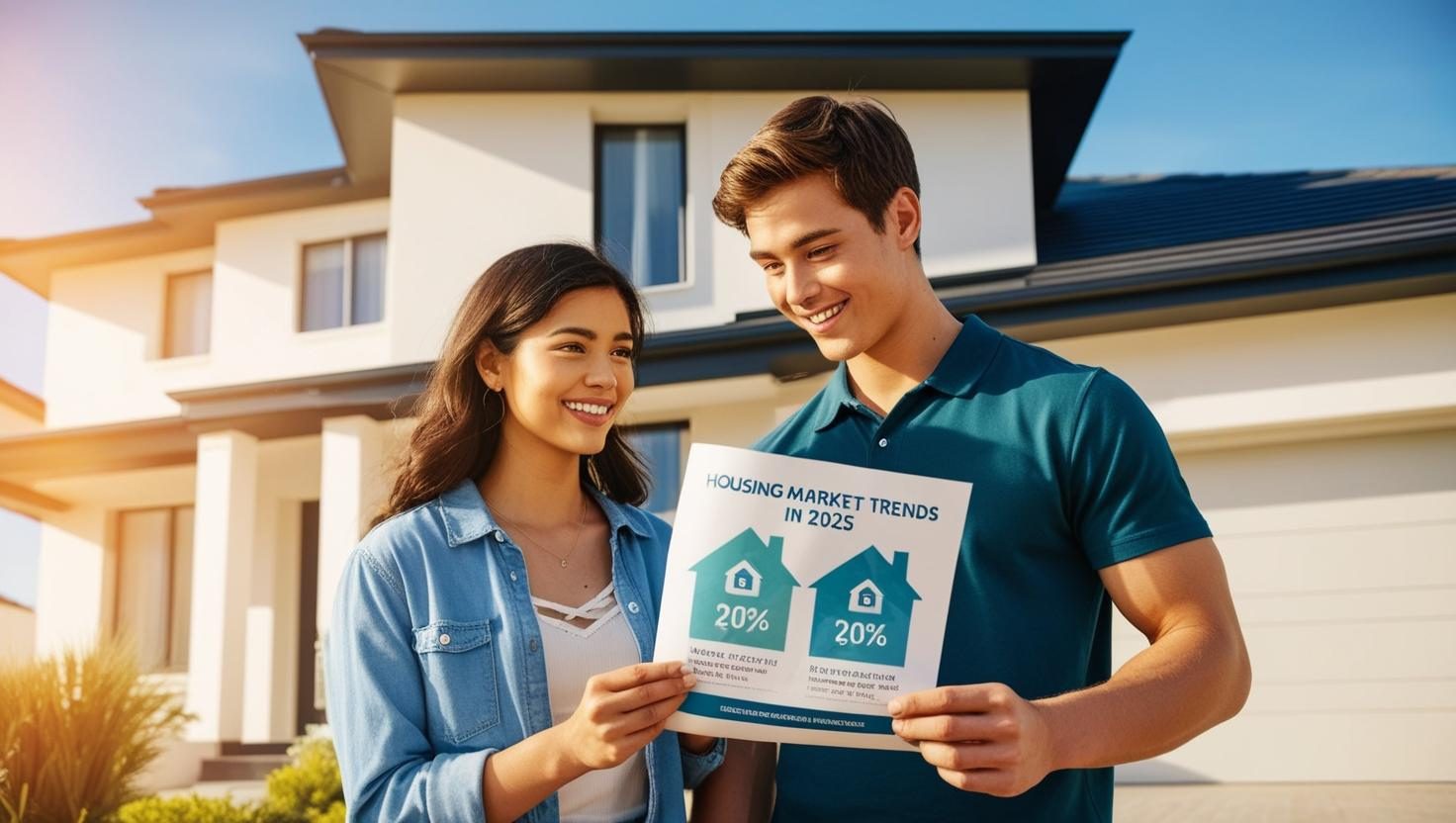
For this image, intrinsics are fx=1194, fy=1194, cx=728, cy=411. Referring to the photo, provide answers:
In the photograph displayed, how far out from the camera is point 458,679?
2.33m

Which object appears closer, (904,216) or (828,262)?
(828,262)

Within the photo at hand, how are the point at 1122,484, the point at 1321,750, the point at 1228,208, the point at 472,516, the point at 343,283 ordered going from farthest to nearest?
the point at 343,283 → the point at 1228,208 → the point at 1321,750 → the point at 472,516 → the point at 1122,484

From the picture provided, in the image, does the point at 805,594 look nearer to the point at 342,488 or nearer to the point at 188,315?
the point at 342,488

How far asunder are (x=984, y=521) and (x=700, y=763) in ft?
2.71

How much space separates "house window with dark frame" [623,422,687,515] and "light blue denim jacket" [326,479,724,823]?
30.2 feet

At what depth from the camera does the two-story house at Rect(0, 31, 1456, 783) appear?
8.95 m

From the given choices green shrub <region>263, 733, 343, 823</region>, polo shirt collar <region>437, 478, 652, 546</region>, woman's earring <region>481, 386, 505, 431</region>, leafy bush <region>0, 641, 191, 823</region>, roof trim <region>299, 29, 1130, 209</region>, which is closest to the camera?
polo shirt collar <region>437, 478, 652, 546</region>

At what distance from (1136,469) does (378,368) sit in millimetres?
10564

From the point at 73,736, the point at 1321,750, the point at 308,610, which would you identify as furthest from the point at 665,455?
the point at 1321,750

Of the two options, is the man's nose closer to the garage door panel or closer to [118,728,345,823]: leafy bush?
[118,728,345,823]: leafy bush

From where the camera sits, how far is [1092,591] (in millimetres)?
2156

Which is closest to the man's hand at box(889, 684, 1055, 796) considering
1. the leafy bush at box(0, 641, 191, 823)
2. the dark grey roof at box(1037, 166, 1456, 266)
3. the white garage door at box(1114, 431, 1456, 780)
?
the leafy bush at box(0, 641, 191, 823)

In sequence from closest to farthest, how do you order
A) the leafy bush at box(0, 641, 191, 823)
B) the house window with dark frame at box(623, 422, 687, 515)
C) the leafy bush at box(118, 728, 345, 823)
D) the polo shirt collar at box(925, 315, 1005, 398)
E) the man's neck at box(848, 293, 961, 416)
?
the polo shirt collar at box(925, 315, 1005, 398) → the man's neck at box(848, 293, 961, 416) → the leafy bush at box(0, 641, 191, 823) → the leafy bush at box(118, 728, 345, 823) → the house window with dark frame at box(623, 422, 687, 515)

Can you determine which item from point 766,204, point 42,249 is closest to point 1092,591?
point 766,204
